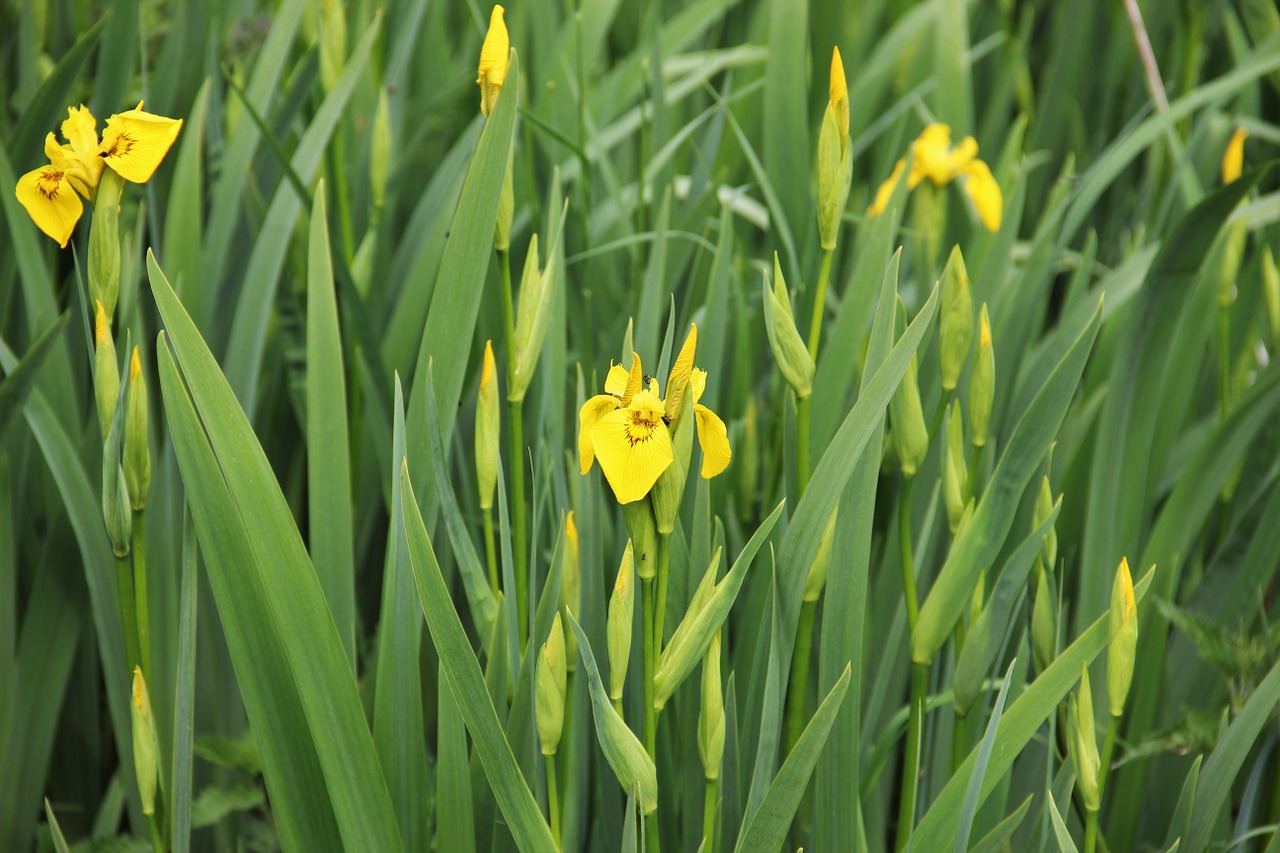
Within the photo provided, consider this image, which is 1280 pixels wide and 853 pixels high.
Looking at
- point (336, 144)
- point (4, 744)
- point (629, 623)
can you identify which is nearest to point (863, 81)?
point (336, 144)

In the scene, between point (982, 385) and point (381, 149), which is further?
point (381, 149)

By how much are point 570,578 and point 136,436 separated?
11.8 inches

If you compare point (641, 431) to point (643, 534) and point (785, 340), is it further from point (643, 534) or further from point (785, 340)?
point (785, 340)

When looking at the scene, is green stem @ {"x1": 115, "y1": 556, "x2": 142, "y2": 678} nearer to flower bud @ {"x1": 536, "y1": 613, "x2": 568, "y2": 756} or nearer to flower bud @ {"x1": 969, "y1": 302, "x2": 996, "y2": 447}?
flower bud @ {"x1": 536, "y1": 613, "x2": 568, "y2": 756}

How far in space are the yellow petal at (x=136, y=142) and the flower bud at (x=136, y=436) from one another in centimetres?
12

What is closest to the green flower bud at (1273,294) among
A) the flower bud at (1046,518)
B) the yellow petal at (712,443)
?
the flower bud at (1046,518)

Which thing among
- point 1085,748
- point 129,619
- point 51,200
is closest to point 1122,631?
point 1085,748

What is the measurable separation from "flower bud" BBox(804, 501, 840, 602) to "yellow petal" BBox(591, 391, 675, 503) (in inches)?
8.2

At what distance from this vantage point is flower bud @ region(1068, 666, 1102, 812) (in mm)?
661

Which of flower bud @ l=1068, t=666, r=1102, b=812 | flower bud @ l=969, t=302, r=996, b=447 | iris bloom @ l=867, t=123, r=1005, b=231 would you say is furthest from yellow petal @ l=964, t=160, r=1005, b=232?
flower bud @ l=1068, t=666, r=1102, b=812

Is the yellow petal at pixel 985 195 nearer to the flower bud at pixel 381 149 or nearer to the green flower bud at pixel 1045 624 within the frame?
the green flower bud at pixel 1045 624

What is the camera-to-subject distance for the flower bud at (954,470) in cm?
76

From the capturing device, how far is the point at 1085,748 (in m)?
0.67

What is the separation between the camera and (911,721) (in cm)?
74
